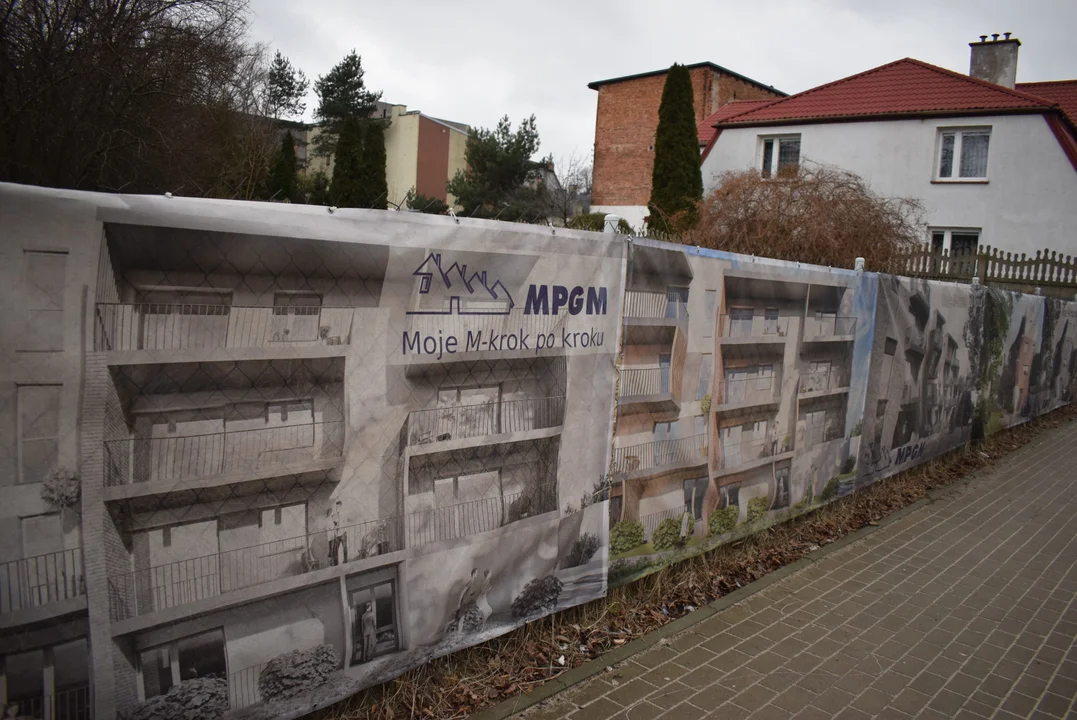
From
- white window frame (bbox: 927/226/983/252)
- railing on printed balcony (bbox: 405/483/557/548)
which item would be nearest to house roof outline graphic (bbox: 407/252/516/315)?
railing on printed balcony (bbox: 405/483/557/548)

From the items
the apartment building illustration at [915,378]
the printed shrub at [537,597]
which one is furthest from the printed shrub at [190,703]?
the apartment building illustration at [915,378]

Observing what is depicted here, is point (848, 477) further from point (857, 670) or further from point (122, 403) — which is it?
A: point (122, 403)

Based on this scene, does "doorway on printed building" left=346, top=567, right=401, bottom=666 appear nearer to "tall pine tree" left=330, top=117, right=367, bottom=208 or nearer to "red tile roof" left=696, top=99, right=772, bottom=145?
"red tile roof" left=696, top=99, right=772, bottom=145

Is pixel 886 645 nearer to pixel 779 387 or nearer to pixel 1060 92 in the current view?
pixel 779 387

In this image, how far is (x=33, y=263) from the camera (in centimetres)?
222

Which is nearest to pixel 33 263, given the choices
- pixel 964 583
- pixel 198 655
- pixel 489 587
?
pixel 198 655

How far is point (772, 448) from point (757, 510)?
474mm

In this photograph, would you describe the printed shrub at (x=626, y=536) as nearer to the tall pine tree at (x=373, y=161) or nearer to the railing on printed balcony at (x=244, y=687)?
the railing on printed balcony at (x=244, y=687)

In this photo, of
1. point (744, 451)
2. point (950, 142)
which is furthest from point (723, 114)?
point (744, 451)

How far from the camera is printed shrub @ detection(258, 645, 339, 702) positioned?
113 inches

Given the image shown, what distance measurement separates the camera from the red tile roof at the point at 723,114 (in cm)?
3147

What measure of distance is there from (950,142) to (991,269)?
13.2 metres

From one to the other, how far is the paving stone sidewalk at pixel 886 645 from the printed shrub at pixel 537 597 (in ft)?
1.41

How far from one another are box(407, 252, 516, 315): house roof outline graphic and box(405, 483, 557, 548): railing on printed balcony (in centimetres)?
86
